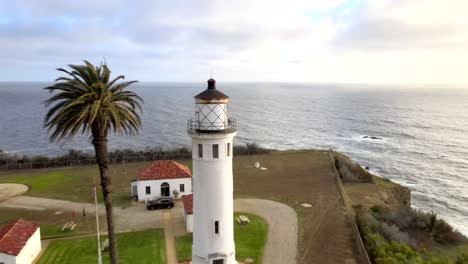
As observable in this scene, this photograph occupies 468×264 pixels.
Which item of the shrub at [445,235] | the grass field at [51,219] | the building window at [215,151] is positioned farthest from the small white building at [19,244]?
the shrub at [445,235]

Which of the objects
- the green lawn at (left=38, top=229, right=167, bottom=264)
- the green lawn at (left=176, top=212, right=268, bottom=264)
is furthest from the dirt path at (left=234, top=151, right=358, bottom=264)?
the green lawn at (left=38, top=229, right=167, bottom=264)

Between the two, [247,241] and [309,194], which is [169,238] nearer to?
[247,241]

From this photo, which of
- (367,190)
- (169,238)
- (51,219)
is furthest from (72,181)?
(367,190)

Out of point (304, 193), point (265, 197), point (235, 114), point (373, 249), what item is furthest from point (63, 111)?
point (235, 114)

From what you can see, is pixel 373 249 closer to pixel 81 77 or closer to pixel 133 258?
pixel 133 258

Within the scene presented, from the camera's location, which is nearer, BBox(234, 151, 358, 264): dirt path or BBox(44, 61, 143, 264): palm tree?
BBox(44, 61, 143, 264): palm tree

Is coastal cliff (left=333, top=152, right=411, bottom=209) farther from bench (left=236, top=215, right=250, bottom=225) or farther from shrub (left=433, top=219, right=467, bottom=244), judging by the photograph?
bench (left=236, top=215, right=250, bottom=225)
